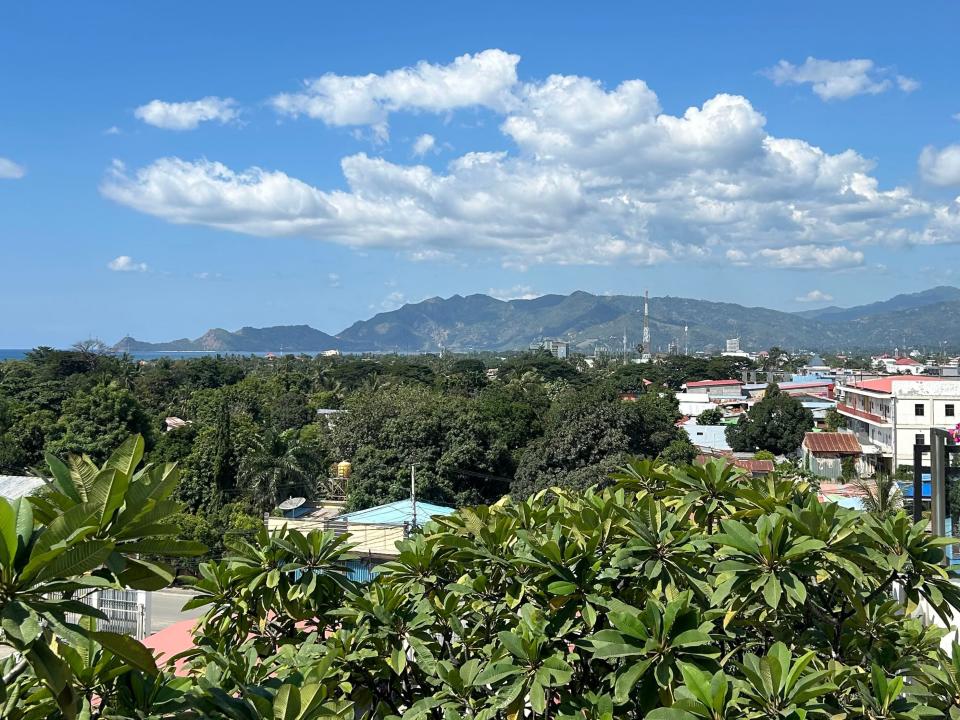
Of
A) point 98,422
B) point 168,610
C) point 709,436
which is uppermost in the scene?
point 98,422

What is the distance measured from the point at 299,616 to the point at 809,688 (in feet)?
7.33

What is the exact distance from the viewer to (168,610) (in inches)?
664

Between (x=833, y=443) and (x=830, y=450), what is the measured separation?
26.2 inches

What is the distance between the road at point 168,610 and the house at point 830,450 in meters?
23.9

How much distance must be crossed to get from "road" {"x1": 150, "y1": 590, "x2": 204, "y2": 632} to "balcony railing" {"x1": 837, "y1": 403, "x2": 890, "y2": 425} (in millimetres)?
28145

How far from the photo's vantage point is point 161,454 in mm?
24922

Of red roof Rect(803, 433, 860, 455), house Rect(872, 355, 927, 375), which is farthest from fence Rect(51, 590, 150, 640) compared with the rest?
house Rect(872, 355, 927, 375)

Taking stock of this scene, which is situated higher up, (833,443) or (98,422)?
(98,422)

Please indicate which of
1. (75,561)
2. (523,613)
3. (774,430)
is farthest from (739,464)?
(774,430)

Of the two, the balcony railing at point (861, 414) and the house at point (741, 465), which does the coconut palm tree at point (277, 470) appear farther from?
the balcony railing at point (861, 414)

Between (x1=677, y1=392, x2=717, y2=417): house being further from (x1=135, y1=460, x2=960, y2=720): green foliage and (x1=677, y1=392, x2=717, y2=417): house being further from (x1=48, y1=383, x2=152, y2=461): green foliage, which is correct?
(x1=135, y1=460, x2=960, y2=720): green foliage

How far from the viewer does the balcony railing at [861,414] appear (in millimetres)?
32950

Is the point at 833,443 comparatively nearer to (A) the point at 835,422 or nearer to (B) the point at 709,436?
(B) the point at 709,436

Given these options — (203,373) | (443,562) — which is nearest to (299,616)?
(443,562)
